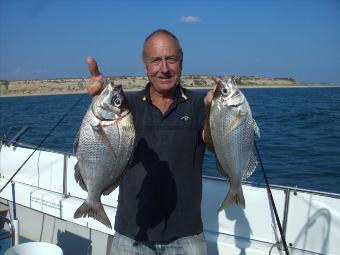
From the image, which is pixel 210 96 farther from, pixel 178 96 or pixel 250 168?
pixel 250 168

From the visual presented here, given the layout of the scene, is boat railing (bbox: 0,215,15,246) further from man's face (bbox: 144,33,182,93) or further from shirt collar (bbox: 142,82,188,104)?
man's face (bbox: 144,33,182,93)

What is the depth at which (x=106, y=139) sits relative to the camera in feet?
10.0

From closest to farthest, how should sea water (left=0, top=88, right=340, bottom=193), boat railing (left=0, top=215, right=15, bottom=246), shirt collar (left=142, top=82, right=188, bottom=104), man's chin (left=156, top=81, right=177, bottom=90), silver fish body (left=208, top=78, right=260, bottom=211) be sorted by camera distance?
silver fish body (left=208, top=78, right=260, bottom=211) → man's chin (left=156, top=81, right=177, bottom=90) → shirt collar (left=142, top=82, right=188, bottom=104) → boat railing (left=0, top=215, right=15, bottom=246) → sea water (left=0, top=88, right=340, bottom=193)

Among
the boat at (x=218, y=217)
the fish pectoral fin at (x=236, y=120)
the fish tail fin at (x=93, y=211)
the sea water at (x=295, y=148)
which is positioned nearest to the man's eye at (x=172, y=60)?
the fish pectoral fin at (x=236, y=120)

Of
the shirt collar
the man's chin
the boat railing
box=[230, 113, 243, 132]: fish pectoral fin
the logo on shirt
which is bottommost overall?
the boat railing

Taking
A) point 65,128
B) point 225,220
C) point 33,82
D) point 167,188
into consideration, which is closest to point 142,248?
point 167,188

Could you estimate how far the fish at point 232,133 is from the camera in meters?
3.41

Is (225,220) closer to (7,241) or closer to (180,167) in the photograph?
(180,167)

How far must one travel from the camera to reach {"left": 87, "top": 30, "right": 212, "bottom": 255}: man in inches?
145

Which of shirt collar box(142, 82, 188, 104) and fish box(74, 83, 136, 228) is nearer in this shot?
fish box(74, 83, 136, 228)

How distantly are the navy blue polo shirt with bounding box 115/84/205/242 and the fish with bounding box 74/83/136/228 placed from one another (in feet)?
1.81

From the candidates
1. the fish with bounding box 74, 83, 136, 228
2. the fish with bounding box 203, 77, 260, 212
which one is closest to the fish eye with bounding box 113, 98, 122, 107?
the fish with bounding box 74, 83, 136, 228

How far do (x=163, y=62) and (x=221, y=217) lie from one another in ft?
7.97

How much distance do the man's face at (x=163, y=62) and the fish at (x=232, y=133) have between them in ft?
1.49
